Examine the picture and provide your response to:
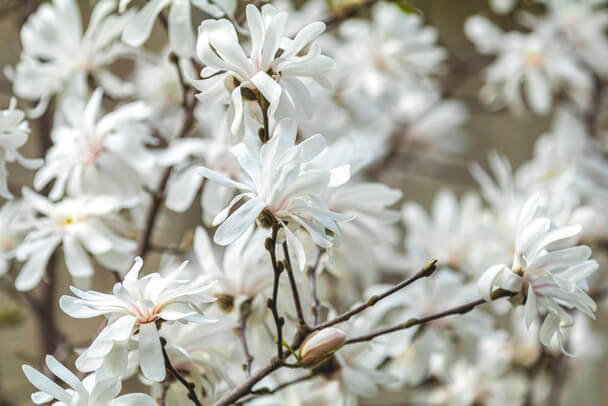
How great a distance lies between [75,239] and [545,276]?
290 mm

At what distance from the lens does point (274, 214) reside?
0.33 meters

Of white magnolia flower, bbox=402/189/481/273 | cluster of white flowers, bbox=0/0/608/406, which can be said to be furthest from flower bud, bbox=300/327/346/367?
white magnolia flower, bbox=402/189/481/273

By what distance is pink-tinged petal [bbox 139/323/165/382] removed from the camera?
12.3 inches

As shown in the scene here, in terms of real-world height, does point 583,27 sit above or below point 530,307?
below

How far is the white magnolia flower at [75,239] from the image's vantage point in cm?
44

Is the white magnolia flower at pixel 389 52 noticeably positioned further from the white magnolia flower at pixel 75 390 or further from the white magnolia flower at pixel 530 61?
the white magnolia flower at pixel 75 390

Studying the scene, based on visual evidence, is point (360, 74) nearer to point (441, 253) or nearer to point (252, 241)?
point (441, 253)

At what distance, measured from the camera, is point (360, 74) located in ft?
2.40

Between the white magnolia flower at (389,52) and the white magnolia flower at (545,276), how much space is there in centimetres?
38

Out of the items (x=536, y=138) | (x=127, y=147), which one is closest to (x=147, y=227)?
(x=127, y=147)

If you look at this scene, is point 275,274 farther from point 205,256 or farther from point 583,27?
point 583,27

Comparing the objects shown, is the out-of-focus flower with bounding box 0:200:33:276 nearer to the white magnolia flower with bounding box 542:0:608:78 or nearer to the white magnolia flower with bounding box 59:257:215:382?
the white magnolia flower with bounding box 59:257:215:382

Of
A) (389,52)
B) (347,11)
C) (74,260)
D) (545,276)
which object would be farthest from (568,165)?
(74,260)

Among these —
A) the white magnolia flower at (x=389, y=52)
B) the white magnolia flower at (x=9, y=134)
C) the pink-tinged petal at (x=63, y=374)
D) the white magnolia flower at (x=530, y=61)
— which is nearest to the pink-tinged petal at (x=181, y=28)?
the white magnolia flower at (x=9, y=134)
